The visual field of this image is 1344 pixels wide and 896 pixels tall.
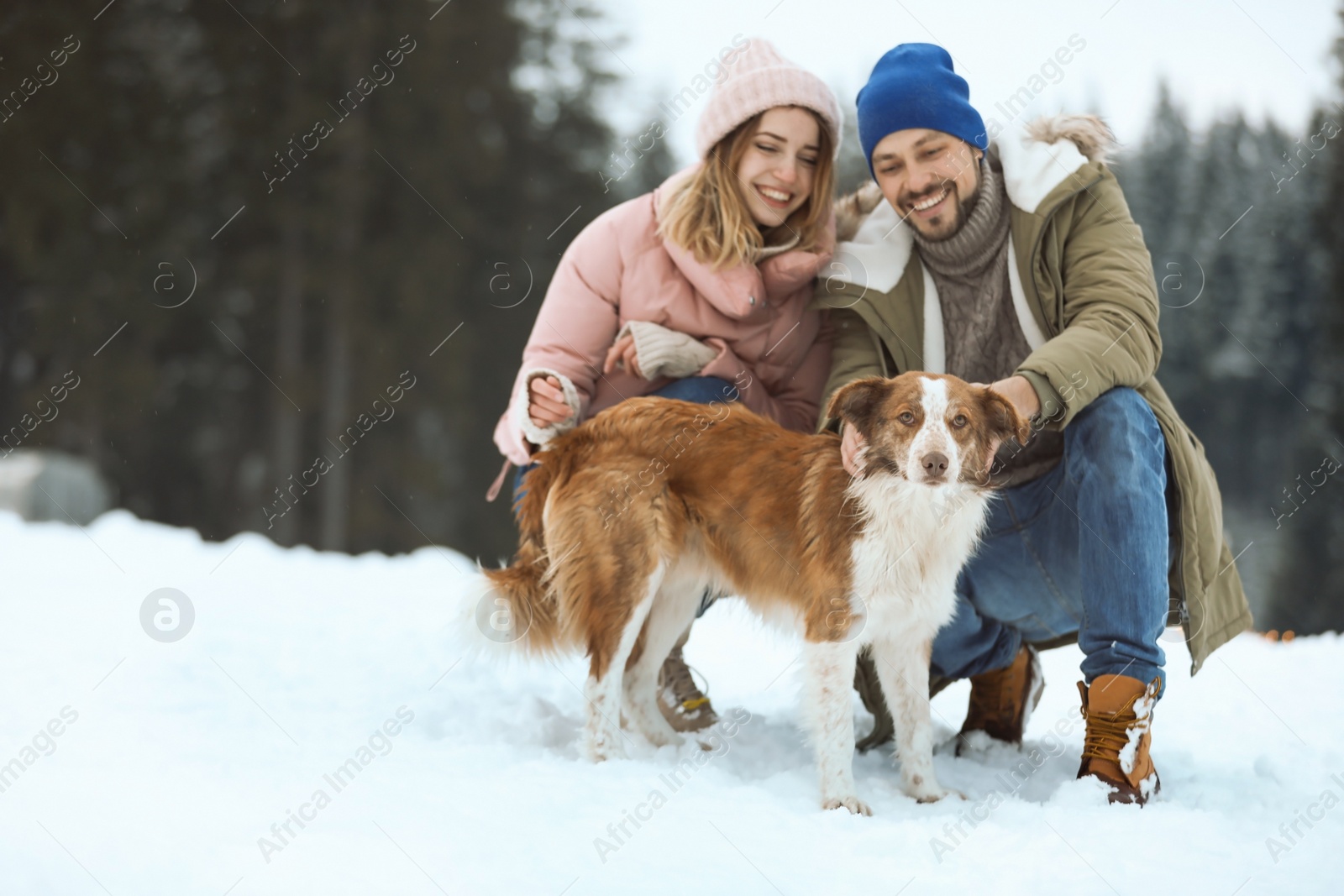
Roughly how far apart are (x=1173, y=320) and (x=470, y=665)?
10.8 meters

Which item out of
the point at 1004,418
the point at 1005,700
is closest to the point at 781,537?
the point at 1004,418

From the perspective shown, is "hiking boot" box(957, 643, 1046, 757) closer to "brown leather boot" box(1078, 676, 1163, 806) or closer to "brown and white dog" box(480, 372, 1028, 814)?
"brown and white dog" box(480, 372, 1028, 814)

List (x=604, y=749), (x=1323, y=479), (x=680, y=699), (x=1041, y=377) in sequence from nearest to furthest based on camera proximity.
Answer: (x=1041, y=377) < (x=604, y=749) < (x=680, y=699) < (x=1323, y=479)

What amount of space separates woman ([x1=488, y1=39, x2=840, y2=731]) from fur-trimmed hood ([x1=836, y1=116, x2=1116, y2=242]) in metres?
0.58

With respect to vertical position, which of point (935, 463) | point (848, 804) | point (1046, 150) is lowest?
point (848, 804)

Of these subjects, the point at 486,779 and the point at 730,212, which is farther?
the point at 730,212

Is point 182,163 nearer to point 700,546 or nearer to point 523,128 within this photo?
point 523,128

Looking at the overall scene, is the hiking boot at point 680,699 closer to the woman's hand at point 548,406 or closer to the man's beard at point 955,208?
the woman's hand at point 548,406

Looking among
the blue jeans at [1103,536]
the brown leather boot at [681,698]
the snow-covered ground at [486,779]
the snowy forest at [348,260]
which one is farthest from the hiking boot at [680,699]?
the snowy forest at [348,260]

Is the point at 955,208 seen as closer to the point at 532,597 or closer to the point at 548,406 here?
the point at 548,406

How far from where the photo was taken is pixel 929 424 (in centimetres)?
258

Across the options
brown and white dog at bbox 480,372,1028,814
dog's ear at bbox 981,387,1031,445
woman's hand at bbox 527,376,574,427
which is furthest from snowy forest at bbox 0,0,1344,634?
dog's ear at bbox 981,387,1031,445

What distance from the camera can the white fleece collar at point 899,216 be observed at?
118 inches

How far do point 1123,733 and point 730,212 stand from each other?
6.27 feet
